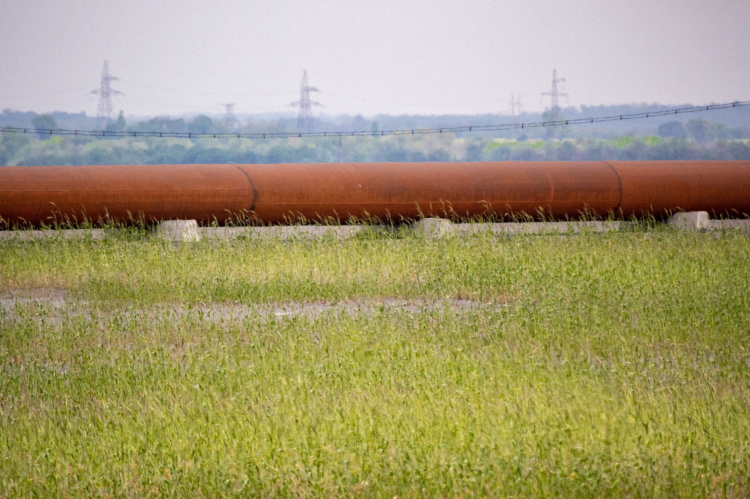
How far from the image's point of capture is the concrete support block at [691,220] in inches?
614

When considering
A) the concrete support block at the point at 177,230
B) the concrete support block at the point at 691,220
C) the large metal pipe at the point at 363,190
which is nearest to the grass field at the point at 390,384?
the concrete support block at the point at 177,230

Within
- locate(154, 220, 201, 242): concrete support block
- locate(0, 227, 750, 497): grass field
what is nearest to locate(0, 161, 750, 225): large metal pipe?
locate(154, 220, 201, 242): concrete support block

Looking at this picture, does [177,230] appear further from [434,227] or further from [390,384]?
[390,384]

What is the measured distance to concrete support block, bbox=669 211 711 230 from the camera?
614 inches

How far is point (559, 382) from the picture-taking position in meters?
5.37

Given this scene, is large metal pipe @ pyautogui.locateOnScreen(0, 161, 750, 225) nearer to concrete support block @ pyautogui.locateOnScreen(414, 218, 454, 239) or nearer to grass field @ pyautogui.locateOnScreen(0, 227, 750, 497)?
concrete support block @ pyautogui.locateOnScreen(414, 218, 454, 239)

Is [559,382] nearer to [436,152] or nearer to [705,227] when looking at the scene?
[705,227]

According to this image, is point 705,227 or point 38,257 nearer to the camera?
point 38,257

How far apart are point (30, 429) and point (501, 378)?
313cm

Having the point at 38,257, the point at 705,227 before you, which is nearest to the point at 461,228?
the point at 705,227

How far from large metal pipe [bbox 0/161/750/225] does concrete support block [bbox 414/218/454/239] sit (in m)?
0.25

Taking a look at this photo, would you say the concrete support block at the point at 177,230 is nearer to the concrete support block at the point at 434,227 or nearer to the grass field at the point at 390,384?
the grass field at the point at 390,384

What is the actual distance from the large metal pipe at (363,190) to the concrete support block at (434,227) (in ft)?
→ 0.83

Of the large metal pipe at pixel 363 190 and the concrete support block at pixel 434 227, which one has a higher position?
the large metal pipe at pixel 363 190
